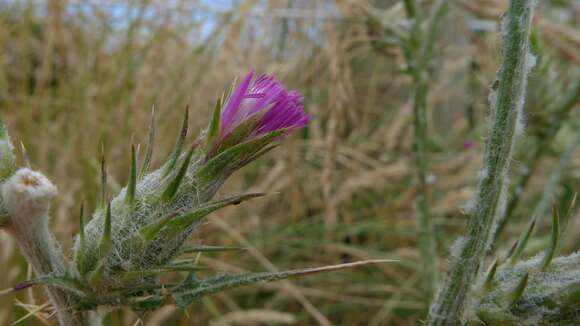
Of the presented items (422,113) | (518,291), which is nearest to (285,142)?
(422,113)

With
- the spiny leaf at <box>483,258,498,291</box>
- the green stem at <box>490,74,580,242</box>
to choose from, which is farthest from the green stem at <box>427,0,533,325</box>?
the green stem at <box>490,74,580,242</box>

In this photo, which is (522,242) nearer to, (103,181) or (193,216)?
(193,216)

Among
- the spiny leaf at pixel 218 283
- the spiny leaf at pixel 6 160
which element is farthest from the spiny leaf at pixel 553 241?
the spiny leaf at pixel 6 160

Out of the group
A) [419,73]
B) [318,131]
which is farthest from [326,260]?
[419,73]

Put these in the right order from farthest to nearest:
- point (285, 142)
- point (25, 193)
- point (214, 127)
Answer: point (285, 142), point (214, 127), point (25, 193)

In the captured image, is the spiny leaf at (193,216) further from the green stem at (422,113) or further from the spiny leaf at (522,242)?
the green stem at (422,113)
